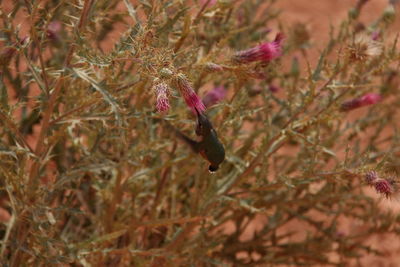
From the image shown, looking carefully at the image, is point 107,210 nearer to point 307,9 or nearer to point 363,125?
point 363,125

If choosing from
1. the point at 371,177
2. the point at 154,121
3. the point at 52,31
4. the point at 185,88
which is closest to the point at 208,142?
the point at 185,88

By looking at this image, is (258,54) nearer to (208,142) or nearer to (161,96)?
(208,142)

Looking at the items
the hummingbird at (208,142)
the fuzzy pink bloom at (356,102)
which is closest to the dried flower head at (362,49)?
the fuzzy pink bloom at (356,102)

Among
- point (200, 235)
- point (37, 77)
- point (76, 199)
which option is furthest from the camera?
point (76, 199)

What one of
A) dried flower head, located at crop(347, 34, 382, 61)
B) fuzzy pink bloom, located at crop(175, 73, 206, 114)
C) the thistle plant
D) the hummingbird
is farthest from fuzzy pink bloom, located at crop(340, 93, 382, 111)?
fuzzy pink bloom, located at crop(175, 73, 206, 114)

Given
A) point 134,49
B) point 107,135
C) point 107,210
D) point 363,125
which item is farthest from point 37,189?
point 363,125

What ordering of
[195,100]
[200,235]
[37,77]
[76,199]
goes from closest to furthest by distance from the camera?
1. [195,100]
2. [37,77]
3. [200,235]
4. [76,199]
